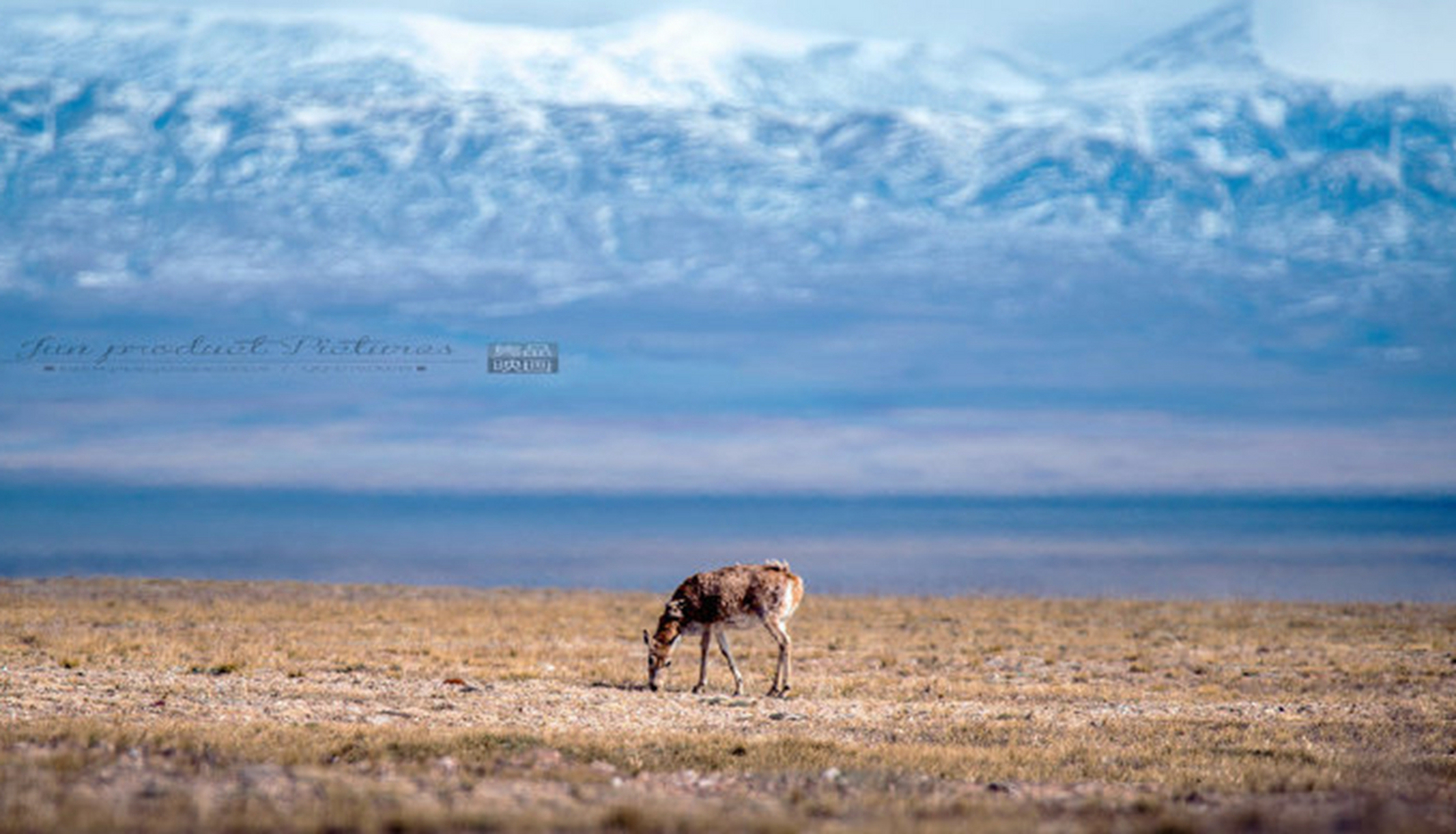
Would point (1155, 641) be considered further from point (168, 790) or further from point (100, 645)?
point (168, 790)

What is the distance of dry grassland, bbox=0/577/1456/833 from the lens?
1309 cm

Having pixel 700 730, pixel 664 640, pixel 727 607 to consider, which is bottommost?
pixel 700 730

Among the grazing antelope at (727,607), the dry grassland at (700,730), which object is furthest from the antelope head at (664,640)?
the dry grassland at (700,730)

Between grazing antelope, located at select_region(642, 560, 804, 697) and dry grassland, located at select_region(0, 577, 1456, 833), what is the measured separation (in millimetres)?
934

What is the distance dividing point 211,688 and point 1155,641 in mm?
27414

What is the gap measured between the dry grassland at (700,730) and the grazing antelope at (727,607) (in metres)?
0.93

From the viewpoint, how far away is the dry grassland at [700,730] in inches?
516

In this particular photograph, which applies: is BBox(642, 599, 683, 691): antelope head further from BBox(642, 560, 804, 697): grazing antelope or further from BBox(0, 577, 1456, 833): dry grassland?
BBox(0, 577, 1456, 833): dry grassland

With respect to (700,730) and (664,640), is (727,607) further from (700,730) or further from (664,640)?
(700,730)

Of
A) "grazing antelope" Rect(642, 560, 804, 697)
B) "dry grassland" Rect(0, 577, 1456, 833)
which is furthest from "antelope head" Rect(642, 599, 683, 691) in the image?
"dry grassland" Rect(0, 577, 1456, 833)

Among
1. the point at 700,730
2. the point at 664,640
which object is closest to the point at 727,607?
the point at 664,640

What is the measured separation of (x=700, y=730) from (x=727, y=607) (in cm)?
627

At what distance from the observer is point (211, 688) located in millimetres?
23953

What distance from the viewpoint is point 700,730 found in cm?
2095
